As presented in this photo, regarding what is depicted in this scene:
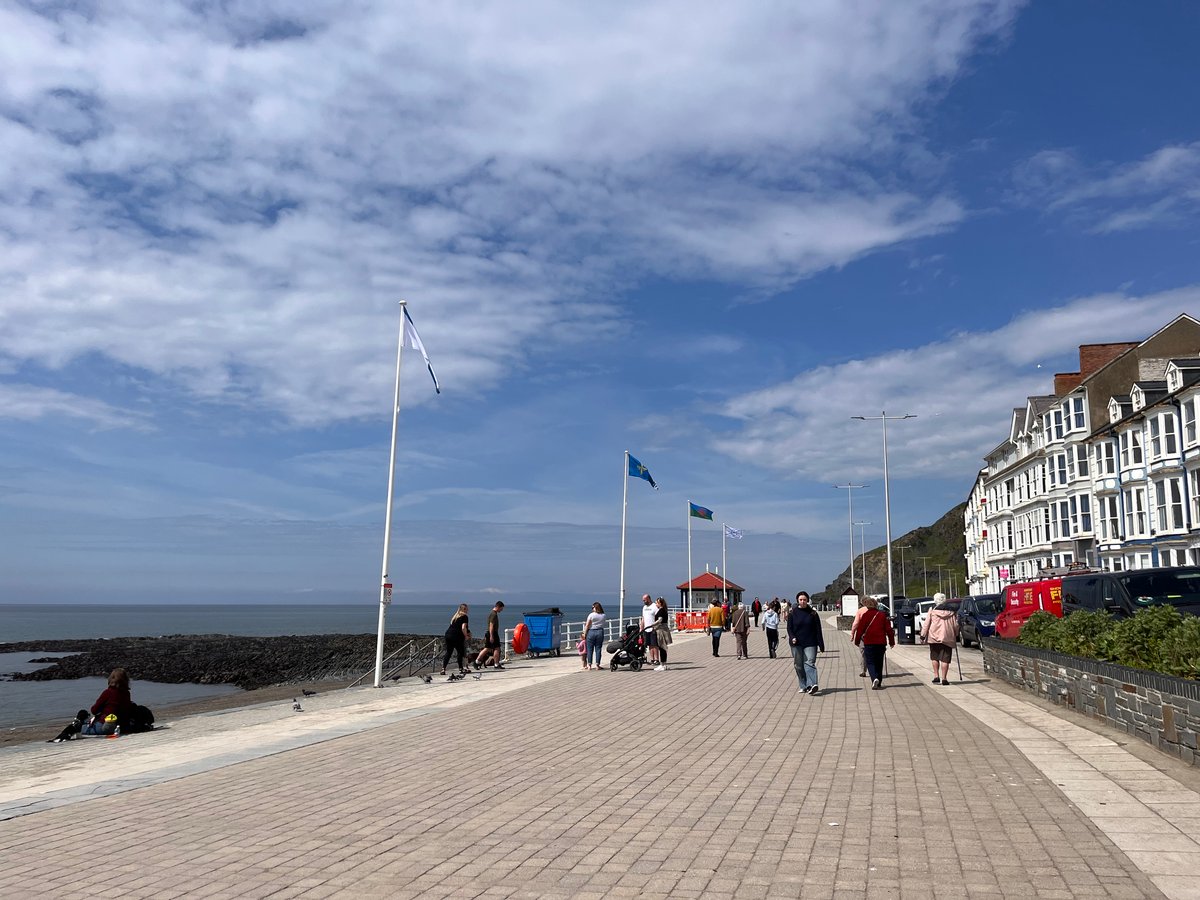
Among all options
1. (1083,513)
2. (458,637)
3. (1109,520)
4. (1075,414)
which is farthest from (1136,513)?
(458,637)

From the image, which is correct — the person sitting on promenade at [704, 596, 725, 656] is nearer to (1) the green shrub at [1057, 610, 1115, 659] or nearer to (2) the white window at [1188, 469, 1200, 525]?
(1) the green shrub at [1057, 610, 1115, 659]

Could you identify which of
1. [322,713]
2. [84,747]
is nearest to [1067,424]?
[322,713]

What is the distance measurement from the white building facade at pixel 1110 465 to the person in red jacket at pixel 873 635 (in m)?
27.0

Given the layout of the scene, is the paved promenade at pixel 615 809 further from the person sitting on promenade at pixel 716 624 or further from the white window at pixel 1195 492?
the white window at pixel 1195 492

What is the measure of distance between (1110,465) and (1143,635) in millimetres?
41875

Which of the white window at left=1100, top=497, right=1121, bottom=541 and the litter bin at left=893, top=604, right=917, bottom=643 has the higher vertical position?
the white window at left=1100, top=497, right=1121, bottom=541

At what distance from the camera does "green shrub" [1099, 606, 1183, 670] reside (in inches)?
416

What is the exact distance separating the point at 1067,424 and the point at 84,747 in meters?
52.4

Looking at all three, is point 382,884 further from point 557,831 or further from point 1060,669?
point 1060,669

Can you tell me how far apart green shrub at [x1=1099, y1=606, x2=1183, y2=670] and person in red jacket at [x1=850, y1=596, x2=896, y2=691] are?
16.9 ft

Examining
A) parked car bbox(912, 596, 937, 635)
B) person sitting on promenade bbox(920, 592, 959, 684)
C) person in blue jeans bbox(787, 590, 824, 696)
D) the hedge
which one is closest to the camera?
the hedge

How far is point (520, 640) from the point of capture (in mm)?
26516

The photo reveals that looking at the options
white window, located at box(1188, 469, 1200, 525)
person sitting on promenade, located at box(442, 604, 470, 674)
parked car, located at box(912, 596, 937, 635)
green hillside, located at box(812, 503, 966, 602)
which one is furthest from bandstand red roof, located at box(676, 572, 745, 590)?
green hillside, located at box(812, 503, 966, 602)

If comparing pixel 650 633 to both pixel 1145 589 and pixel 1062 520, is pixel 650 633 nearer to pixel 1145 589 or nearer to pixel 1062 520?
pixel 1145 589
